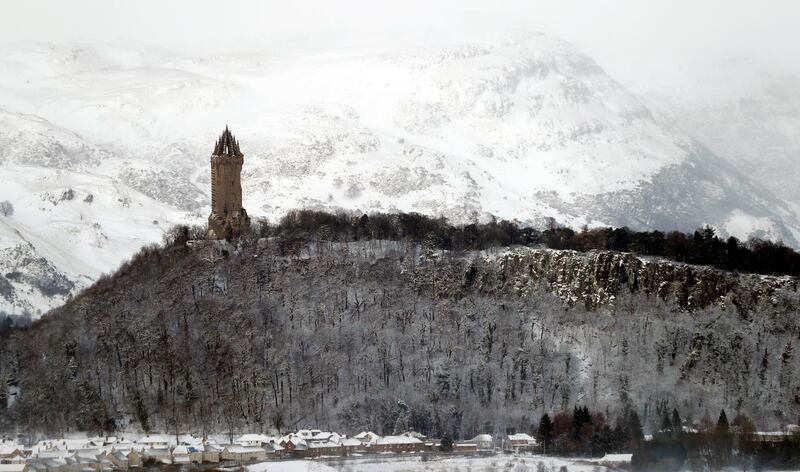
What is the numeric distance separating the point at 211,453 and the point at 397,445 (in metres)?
16.0

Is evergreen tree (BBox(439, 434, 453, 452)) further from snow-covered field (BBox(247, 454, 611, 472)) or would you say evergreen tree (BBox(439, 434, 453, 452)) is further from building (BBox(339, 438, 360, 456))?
building (BBox(339, 438, 360, 456))

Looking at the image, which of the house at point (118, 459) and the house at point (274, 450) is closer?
the house at point (118, 459)

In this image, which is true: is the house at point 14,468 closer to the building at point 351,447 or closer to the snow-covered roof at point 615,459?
the building at point 351,447

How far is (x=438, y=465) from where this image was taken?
130 meters

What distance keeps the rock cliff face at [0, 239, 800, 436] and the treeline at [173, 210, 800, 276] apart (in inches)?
210

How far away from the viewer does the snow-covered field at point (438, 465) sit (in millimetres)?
127438

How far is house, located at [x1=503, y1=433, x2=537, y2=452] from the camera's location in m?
136

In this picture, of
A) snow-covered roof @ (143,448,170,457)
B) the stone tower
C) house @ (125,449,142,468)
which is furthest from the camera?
the stone tower

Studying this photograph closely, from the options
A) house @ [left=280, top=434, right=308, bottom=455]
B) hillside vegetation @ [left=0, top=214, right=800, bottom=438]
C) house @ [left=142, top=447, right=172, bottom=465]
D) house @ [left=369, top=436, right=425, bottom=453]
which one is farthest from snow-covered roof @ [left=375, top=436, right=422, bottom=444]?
house @ [left=142, top=447, right=172, bottom=465]

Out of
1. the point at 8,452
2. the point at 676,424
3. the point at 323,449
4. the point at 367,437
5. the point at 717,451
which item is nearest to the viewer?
the point at 717,451

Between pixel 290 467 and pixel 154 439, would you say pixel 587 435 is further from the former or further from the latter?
pixel 154 439

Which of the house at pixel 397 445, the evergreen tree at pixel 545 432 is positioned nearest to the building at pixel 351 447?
the house at pixel 397 445

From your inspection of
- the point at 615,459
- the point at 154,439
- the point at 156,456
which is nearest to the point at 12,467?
the point at 156,456

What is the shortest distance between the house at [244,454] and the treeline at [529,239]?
4074 centimetres
